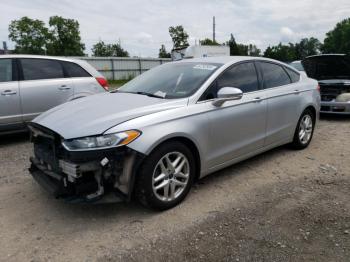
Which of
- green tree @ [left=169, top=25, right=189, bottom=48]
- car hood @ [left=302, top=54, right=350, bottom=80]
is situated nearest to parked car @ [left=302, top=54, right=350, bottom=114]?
car hood @ [left=302, top=54, right=350, bottom=80]

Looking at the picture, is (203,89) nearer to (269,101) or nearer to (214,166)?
(214,166)

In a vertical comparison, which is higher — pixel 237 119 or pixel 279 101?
pixel 279 101

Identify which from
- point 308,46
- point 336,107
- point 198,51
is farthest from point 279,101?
point 308,46

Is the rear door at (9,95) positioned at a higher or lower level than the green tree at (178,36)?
lower

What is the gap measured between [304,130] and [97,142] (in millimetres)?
3725

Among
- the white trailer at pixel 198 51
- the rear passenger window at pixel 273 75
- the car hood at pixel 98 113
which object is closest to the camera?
the car hood at pixel 98 113

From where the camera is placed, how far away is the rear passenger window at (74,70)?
655 centimetres

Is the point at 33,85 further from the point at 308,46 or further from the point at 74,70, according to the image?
the point at 308,46

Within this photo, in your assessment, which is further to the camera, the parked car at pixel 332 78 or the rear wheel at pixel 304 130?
the parked car at pixel 332 78

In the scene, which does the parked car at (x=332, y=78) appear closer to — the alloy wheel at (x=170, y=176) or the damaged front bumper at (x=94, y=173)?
the alloy wheel at (x=170, y=176)

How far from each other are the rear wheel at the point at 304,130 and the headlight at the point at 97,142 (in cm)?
324

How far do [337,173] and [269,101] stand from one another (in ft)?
4.22

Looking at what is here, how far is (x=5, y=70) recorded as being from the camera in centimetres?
580

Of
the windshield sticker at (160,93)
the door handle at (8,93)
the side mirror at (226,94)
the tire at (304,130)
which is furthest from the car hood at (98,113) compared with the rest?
the tire at (304,130)
